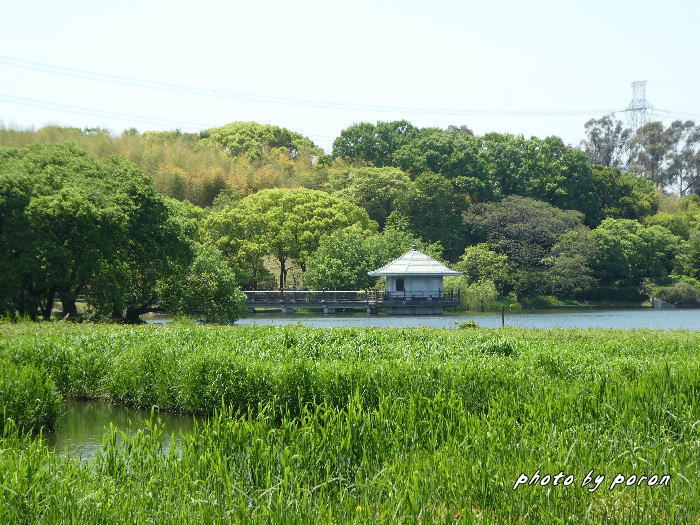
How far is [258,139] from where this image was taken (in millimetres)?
69000

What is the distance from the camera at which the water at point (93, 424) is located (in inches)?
408

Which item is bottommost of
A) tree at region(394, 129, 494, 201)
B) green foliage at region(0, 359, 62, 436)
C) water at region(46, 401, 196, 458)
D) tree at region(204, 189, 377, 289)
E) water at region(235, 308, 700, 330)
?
water at region(46, 401, 196, 458)

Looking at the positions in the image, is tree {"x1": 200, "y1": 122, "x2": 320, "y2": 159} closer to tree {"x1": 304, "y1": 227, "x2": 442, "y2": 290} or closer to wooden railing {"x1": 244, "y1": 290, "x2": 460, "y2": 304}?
tree {"x1": 304, "y1": 227, "x2": 442, "y2": 290}

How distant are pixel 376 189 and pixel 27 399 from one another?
40.4 m

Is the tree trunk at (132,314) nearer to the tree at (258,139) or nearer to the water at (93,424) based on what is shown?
the water at (93,424)

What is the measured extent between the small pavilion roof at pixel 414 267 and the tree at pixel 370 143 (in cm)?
1927

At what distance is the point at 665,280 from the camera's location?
47.6m

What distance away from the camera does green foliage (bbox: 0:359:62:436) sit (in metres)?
10.2

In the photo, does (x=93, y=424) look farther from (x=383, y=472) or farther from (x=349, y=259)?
(x=349, y=259)

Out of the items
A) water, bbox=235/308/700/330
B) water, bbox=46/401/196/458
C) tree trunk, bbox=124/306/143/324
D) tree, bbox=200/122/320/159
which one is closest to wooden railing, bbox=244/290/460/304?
water, bbox=235/308/700/330

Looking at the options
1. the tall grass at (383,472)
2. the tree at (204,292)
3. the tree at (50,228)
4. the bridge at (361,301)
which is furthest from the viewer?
the bridge at (361,301)

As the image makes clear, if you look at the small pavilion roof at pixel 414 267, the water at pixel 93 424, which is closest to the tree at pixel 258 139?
the small pavilion roof at pixel 414 267

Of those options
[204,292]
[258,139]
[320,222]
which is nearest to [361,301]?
[320,222]

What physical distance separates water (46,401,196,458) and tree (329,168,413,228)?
37235 millimetres
